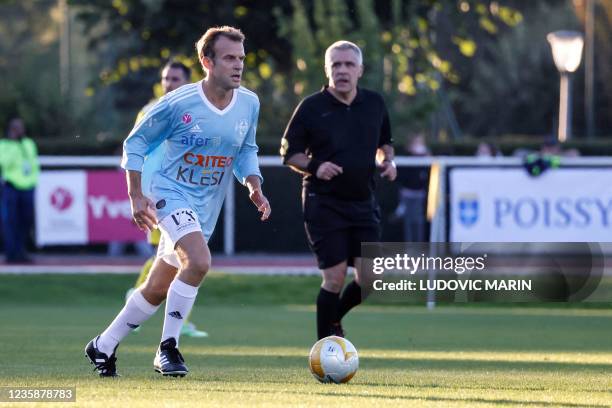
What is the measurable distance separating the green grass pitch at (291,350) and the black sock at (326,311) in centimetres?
31

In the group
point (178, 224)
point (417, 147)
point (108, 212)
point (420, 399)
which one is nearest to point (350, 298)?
point (178, 224)

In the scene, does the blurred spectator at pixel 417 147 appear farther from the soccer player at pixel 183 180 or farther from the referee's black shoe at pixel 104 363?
the referee's black shoe at pixel 104 363

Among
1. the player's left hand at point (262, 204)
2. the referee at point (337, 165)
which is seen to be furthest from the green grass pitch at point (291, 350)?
the player's left hand at point (262, 204)

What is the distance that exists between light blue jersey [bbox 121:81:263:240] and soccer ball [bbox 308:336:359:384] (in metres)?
1.09

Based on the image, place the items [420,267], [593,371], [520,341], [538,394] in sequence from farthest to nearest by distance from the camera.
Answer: [420,267] → [520,341] → [593,371] → [538,394]

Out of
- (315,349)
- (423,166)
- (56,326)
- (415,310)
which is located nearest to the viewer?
(315,349)

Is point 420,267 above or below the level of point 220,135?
below

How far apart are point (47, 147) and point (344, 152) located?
14.9 metres

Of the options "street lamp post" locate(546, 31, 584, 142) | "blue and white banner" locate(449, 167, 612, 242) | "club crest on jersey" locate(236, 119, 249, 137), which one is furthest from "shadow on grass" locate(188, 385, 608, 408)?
"street lamp post" locate(546, 31, 584, 142)

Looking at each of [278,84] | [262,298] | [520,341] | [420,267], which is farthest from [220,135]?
[278,84]

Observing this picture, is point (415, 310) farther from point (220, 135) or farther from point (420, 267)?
point (220, 135)

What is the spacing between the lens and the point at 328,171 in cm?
1031

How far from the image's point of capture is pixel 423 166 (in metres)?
21.4

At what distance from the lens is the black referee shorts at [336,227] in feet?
34.7
